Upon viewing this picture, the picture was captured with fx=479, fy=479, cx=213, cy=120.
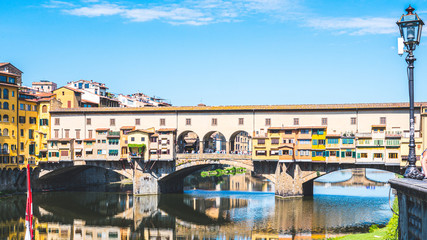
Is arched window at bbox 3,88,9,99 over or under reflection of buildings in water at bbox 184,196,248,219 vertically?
over

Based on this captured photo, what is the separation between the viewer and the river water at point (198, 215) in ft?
133

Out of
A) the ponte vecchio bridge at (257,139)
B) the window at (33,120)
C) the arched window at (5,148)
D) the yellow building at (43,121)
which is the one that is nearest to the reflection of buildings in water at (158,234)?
the ponte vecchio bridge at (257,139)

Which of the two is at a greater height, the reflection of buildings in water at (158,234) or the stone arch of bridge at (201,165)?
the stone arch of bridge at (201,165)

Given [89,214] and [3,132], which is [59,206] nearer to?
[89,214]

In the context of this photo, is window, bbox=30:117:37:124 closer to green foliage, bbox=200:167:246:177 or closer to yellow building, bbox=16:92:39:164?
yellow building, bbox=16:92:39:164

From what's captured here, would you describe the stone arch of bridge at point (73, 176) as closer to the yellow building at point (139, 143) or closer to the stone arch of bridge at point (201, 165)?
the yellow building at point (139, 143)

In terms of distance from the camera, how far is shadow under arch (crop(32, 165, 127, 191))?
222 feet

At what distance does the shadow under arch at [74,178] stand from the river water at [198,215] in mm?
3384

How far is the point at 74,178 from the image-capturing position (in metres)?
75.1

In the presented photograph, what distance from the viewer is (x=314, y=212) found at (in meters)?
47.1

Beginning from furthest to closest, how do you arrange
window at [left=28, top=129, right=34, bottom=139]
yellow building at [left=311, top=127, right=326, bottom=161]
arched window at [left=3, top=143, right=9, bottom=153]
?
window at [left=28, top=129, right=34, bottom=139]
arched window at [left=3, top=143, right=9, bottom=153]
yellow building at [left=311, top=127, right=326, bottom=161]

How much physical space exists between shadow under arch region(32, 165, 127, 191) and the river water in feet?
11.1

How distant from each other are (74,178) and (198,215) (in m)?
33.3

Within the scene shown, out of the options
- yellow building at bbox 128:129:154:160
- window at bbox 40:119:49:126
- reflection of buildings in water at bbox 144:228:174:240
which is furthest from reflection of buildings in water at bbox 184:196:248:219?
window at bbox 40:119:49:126
